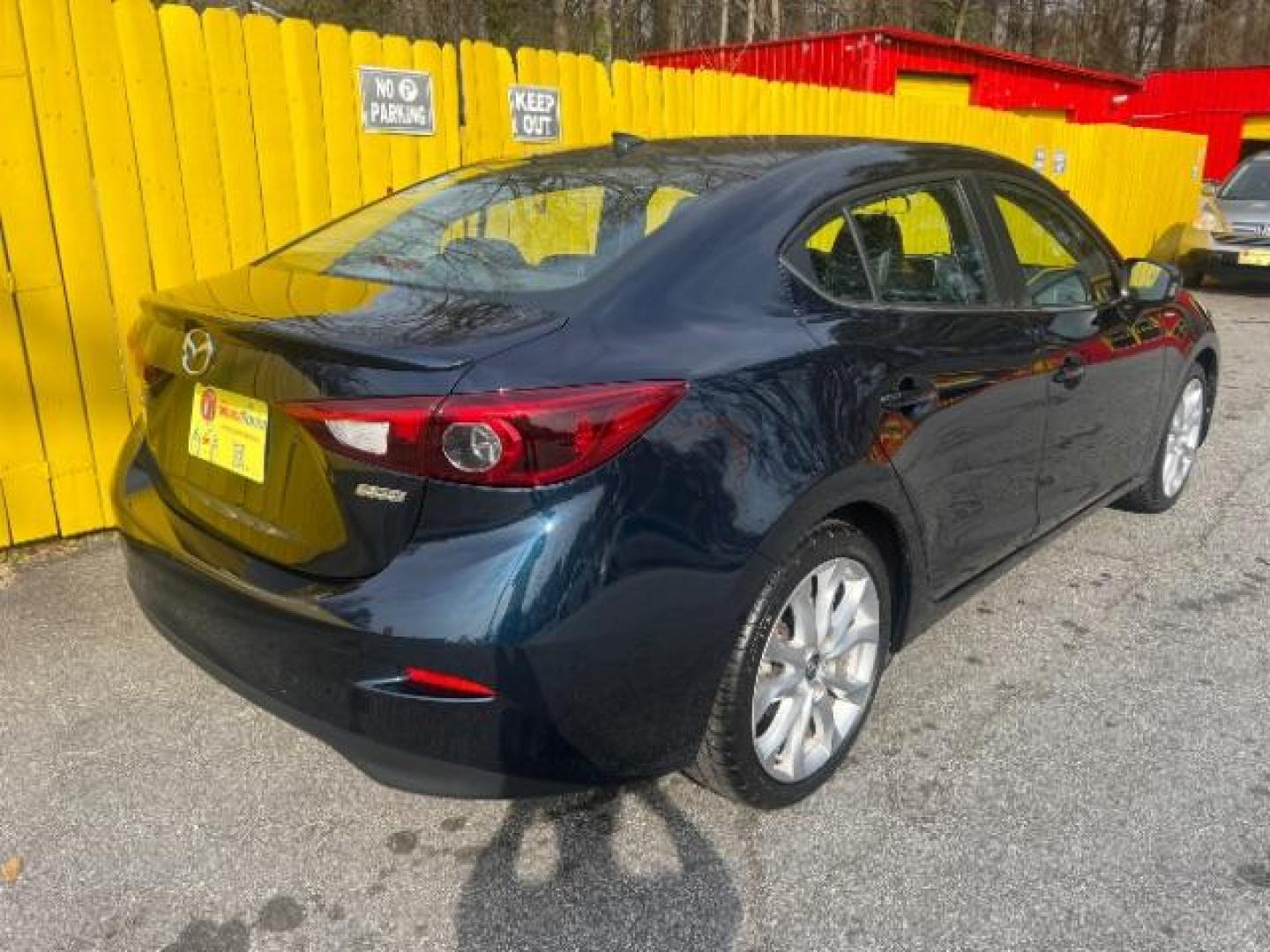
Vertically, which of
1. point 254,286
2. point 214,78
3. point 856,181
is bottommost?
point 254,286

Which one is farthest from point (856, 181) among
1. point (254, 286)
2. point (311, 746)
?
point (311, 746)

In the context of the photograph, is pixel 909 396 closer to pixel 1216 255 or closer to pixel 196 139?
pixel 196 139

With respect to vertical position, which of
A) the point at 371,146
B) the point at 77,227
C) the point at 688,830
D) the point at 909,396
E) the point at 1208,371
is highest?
the point at 371,146

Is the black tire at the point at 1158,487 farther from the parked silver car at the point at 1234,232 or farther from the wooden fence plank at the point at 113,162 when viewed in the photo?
the parked silver car at the point at 1234,232

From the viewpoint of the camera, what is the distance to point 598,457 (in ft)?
6.21

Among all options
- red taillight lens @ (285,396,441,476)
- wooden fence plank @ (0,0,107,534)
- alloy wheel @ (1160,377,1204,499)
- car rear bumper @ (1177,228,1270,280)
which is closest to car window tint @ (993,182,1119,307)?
alloy wheel @ (1160,377,1204,499)

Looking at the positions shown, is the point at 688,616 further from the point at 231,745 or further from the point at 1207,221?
the point at 1207,221

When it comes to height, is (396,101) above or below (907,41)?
below

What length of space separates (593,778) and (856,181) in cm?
166

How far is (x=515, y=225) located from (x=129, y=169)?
2206 mm

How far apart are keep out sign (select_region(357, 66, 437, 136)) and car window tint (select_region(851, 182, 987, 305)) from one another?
2934 mm

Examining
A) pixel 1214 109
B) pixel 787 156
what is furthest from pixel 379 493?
pixel 1214 109

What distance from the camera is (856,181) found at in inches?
105

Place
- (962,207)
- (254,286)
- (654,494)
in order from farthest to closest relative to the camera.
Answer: (962,207) < (254,286) < (654,494)
